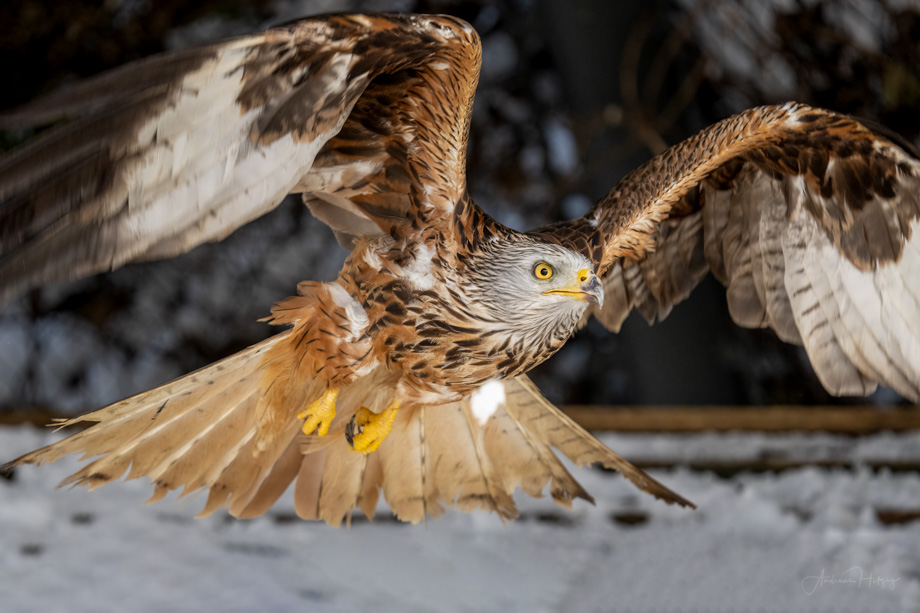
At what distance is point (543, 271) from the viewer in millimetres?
1399

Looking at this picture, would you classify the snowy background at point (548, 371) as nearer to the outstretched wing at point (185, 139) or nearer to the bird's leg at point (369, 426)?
the bird's leg at point (369, 426)

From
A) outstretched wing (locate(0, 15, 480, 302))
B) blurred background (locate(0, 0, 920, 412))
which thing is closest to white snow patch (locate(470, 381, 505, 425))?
outstretched wing (locate(0, 15, 480, 302))

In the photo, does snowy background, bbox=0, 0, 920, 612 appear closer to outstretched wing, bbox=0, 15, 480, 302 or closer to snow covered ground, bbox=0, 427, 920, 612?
snow covered ground, bbox=0, 427, 920, 612

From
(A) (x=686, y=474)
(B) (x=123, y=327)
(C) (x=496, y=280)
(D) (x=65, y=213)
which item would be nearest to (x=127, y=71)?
(D) (x=65, y=213)

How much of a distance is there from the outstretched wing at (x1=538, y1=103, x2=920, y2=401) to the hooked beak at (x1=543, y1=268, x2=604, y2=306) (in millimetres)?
121

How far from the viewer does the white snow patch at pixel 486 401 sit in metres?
1.89

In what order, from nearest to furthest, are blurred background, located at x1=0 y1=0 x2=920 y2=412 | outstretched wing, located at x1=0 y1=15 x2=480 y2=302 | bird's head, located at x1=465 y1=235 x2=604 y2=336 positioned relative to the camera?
outstretched wing, located at x1=0 y1=15 x2=480 y2=302 < bird's head, located at x1=465 y1=235 x2=604 y2=336 < blurred background, located at x1=0 y1=0 x2=920 y2=412

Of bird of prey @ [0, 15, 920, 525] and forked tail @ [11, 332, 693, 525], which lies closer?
bird of prey @ [0, 15, 920, 525]

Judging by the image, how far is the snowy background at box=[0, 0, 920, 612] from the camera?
1836mm

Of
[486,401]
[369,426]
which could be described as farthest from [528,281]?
[486,401]

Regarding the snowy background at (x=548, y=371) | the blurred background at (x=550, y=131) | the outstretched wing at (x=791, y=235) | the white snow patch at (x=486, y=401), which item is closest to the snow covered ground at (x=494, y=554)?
the snowy background at (x=548, y=371)

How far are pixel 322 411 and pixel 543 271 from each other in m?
0.54

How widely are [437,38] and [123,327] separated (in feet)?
10.1

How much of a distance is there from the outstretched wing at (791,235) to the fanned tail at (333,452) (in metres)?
0.40
